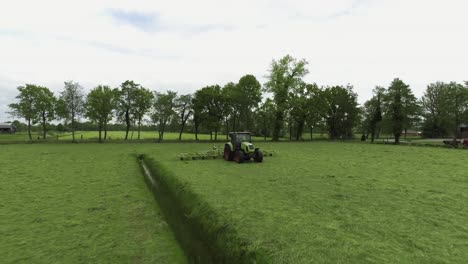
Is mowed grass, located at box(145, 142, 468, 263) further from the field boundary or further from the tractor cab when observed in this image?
the tractor cab

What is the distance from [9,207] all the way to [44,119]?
190 ft

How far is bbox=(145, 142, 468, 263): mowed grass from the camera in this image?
6.57 m

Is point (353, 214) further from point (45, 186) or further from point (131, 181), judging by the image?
point (45, 186)

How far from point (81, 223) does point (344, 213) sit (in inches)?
353

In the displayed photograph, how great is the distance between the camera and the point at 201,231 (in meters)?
9.51

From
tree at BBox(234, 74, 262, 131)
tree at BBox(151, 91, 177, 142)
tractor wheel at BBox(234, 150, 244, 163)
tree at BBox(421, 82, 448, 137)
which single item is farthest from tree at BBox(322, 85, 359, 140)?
tractor wheel at BBox(234, 150, 244, 163)

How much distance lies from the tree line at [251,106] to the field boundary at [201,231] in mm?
46947

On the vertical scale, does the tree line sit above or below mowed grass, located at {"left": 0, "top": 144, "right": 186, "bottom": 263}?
above

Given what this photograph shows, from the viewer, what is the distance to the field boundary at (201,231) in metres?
7.25

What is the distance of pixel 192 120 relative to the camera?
71250 millimetres

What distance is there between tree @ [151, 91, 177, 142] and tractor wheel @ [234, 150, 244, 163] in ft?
144

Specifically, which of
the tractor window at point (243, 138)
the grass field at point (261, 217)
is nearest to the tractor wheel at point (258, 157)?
the tractor window at point (243, 138)

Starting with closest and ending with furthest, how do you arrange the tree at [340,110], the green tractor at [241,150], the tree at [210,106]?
the green tractor at [241,150] → the tree at [210,106] → the tree at [340,110]

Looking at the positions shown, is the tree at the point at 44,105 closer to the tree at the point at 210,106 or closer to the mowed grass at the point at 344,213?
the tree at the point at 210,106
